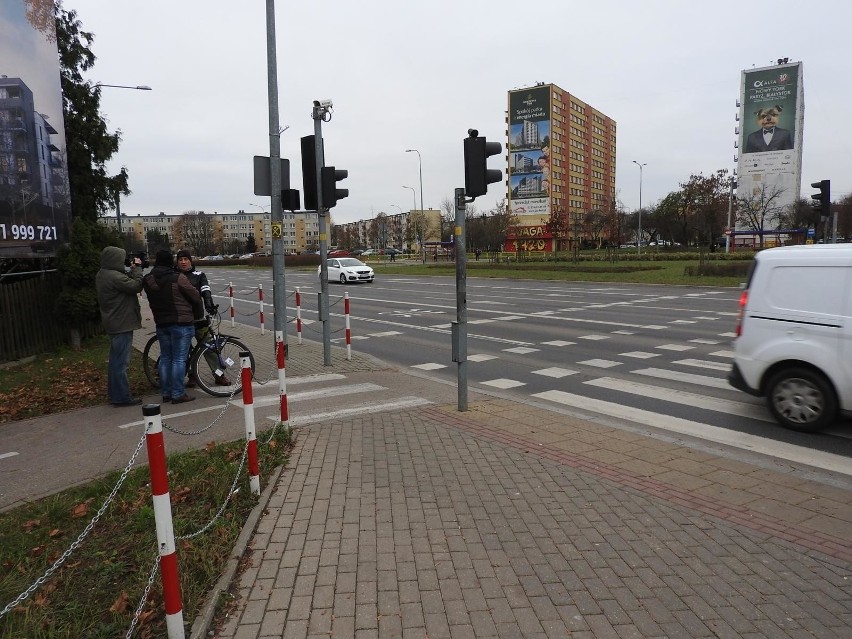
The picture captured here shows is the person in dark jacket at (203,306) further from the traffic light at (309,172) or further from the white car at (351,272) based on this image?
the white car at (351,272)

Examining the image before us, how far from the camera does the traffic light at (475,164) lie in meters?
6.62

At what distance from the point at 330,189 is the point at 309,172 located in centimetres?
46

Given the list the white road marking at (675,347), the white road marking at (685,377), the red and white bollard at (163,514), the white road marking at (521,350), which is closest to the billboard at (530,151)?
the white road marking at (675,347)

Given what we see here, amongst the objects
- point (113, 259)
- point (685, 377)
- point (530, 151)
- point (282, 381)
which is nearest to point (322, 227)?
point (113, 259)

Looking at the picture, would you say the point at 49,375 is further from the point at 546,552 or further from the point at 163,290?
the point at 546,552

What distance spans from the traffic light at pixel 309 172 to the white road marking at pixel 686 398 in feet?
17.3

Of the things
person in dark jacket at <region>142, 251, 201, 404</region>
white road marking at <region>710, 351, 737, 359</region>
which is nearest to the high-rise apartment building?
white road marking at <region>710, 351, 737, 359</region>

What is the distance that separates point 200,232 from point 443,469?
112397 mm

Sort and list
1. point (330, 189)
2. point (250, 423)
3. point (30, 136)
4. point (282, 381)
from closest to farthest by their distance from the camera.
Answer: point (250, 423) < point (282, 381) < point (330, 189) < point (30, 136)

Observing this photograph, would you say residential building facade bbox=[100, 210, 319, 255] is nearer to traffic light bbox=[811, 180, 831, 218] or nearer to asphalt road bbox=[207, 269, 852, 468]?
asphalt road bbox=[207, 269, 852, 468]

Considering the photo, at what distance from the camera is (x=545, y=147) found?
4286 inches

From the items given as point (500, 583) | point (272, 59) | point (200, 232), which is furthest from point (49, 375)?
point (200, 232)

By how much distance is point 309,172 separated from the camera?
9.88 m

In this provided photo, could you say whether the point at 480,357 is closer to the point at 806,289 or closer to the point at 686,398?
the point at 686,398
